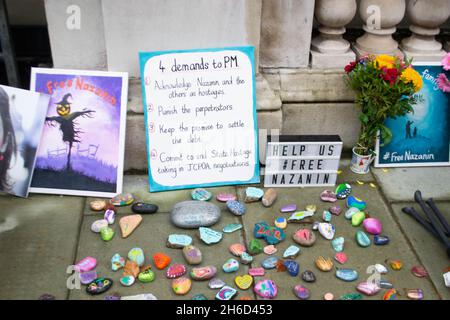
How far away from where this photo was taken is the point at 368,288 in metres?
2.42

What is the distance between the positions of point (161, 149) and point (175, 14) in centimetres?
76

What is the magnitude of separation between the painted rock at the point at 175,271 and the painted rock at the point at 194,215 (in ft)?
0.99

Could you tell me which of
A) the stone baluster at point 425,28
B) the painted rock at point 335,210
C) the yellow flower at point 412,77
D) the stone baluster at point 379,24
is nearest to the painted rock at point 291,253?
the painted rock at point 335,210

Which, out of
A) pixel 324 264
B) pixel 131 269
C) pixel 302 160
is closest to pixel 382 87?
pixel 302 160

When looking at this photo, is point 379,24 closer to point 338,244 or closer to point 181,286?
point 338,244

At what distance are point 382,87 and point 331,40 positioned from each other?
487 millimetres

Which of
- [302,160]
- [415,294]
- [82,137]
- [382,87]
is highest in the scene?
[382,87]

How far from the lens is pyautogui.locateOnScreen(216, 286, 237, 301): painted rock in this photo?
2.36m

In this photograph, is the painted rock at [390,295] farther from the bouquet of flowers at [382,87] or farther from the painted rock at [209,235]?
the bouquet of flowers at [382,87]

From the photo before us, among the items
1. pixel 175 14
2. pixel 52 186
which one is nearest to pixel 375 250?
pixel 175 14

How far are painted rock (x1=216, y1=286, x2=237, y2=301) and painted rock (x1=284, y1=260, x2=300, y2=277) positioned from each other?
297 millimetres

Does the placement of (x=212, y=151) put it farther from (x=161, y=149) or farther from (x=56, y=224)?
(x=56, y=224)

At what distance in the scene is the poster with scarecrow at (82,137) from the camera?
298 centimetres

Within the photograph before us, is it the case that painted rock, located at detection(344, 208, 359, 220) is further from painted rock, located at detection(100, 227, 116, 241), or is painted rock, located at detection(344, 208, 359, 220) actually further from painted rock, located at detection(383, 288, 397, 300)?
painted rock, located at detection(100, 227, 116, 241)
